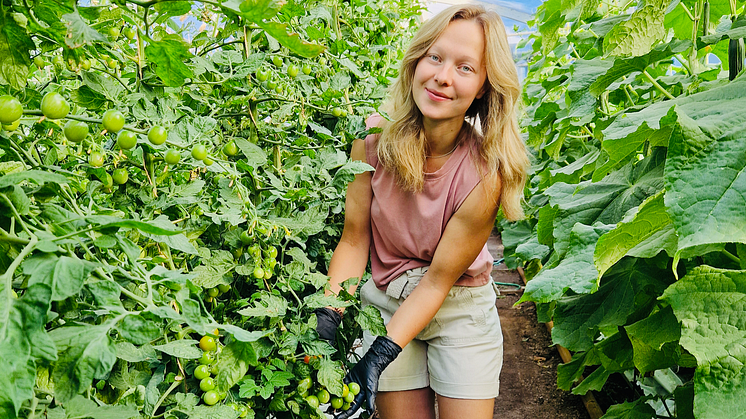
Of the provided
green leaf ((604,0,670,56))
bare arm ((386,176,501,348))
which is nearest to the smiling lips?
bare arm ((386,176,501,348))

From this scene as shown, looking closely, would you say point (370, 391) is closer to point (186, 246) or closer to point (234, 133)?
point (234, 133)

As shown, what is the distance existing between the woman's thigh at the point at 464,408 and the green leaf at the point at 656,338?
0.81 m

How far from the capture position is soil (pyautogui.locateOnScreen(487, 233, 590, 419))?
116 inches

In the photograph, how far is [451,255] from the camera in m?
1.88

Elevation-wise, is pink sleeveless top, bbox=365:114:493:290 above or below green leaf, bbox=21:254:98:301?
below

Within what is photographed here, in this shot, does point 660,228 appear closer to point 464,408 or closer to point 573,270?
point 573,270

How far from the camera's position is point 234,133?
157cm

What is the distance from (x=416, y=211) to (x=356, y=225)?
0.21 m

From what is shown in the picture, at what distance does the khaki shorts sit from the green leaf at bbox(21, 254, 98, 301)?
1.52 metres

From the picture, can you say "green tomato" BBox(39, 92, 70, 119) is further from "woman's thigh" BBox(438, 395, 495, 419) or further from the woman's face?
"woman's thigh" BBox(438, 395, 495, 419)

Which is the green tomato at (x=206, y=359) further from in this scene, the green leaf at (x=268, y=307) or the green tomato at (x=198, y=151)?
the green tomato at (x=198, y=151)

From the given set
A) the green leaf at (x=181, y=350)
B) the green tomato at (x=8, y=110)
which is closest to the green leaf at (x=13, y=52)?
the green tomato at (x=8, y=110)

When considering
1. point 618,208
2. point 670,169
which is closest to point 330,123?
point 618,208

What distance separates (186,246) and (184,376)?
1.32 feet
